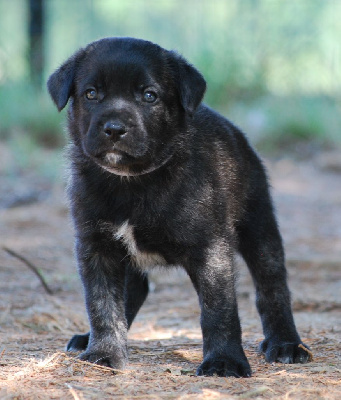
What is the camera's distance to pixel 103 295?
3.69m

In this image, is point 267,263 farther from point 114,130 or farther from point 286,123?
point 286,123

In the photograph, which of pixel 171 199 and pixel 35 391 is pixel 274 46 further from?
pixel 35 391

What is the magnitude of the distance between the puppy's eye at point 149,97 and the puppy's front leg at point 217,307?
2.67ft

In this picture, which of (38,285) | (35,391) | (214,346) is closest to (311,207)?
(38,285)

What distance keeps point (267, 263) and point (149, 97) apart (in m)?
1.23

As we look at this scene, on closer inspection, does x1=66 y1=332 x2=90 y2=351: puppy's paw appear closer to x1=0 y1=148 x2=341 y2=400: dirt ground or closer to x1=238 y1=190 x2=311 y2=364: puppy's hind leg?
x1=0 y1=148 x2=341 y2=400: dirt ground

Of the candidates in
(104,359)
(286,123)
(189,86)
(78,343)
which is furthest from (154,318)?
(286,123)

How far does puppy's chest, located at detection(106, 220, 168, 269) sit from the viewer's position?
361cm

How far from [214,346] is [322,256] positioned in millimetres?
3607

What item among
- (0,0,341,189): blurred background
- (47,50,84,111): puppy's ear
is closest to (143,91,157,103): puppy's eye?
(47,50,84,111): puppy's ear

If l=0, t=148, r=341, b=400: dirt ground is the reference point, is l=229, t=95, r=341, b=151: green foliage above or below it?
above

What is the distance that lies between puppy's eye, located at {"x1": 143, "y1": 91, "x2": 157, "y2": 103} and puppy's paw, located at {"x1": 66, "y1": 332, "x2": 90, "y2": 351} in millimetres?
1382

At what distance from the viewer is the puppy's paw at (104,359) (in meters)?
3.54

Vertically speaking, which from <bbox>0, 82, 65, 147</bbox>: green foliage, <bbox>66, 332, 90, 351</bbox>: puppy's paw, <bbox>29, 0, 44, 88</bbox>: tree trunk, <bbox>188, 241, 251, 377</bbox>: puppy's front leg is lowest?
<bbox>66, 332, 90, 351</bbox>: puppy's paw
